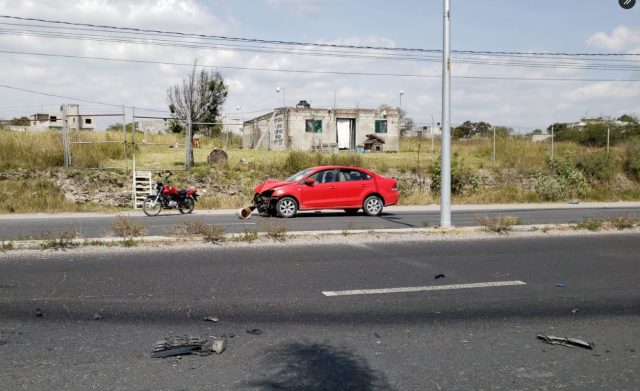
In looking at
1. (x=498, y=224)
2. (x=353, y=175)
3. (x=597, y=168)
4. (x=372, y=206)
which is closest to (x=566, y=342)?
(x=498, y=224)

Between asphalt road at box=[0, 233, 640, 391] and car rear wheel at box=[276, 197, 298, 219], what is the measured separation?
269 inches

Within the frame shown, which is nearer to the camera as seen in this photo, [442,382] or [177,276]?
[442,382]

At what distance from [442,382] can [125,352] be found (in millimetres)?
2644

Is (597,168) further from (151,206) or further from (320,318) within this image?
(320,318)

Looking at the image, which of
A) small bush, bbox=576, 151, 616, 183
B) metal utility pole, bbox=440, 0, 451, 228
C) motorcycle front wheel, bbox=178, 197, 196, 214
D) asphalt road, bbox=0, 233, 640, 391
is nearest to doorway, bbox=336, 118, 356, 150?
small bush, bbox=576, 151, 616, 183

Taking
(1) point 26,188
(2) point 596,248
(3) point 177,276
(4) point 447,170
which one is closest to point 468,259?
(2) point 596,248

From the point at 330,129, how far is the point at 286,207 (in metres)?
24.1

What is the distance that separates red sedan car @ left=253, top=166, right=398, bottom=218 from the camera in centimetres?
1730

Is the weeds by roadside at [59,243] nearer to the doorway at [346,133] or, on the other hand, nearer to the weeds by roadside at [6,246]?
the weeds by roadside at [6,246]

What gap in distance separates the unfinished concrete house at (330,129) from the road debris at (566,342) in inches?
1301

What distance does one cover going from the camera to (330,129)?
1607 inches

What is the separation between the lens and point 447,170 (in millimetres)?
13008

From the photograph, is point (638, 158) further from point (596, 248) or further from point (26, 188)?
point (26, 188)

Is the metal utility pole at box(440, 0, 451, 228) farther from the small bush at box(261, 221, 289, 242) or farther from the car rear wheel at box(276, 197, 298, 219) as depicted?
the car rear wheel at box(276, 197, 298, 219)
